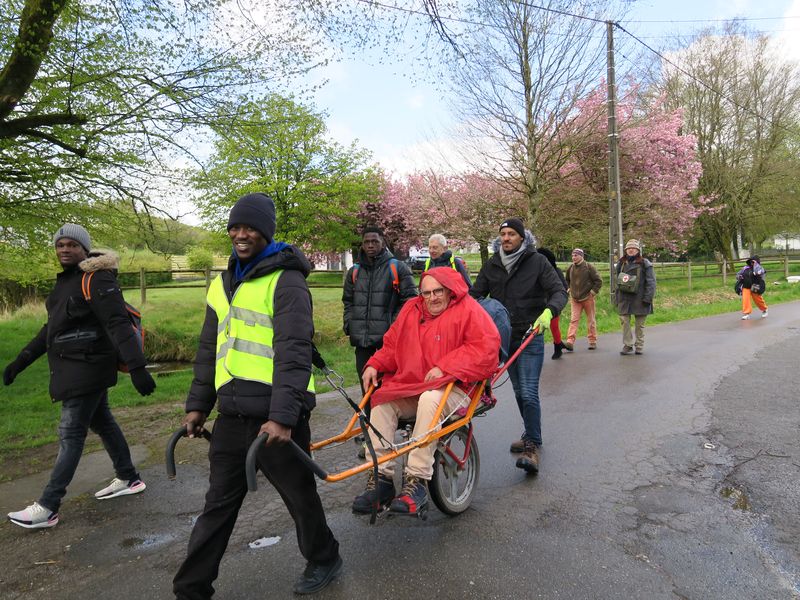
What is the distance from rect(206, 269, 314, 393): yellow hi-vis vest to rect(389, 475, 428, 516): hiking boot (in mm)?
952

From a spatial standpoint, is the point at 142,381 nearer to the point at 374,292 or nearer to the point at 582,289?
the point at 374,292

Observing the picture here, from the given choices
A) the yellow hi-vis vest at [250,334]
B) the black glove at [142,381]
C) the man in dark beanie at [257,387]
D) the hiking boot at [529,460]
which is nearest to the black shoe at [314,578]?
the man in dark beanie at [257,387]

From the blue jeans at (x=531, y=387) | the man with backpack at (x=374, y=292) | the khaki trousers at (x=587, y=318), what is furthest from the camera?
the khaki trousers at (x=587, y=318)

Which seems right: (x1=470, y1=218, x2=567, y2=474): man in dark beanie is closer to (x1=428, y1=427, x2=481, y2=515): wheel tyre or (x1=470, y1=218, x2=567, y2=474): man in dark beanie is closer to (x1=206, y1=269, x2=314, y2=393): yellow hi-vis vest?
(x1=428, y1=427, x2=481, y2=515): wheel tyre

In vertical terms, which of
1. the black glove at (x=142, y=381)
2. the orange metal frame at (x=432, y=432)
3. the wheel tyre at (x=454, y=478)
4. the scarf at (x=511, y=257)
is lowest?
the wheel tyre at (x=454, y=478)

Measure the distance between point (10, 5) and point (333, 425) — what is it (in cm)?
752

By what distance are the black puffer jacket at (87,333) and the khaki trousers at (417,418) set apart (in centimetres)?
174

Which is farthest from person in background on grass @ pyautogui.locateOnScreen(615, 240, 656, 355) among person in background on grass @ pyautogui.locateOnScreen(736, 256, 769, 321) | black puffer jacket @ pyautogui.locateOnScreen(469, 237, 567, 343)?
person in background on grass @ pyautogui.locateOnScreen(736, 256, 769, 321)

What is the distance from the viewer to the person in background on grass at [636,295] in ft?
33.1

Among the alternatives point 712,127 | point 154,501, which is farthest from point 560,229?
point 154,501

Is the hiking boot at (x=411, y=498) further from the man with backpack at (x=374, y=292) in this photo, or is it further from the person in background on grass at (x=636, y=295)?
the person in background on grass at (x=636, y=295)

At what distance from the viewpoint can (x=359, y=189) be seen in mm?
25625

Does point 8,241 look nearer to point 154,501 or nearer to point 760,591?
point 154,501

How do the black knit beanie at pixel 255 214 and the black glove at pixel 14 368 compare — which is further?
the black glove at pixel 14 368
